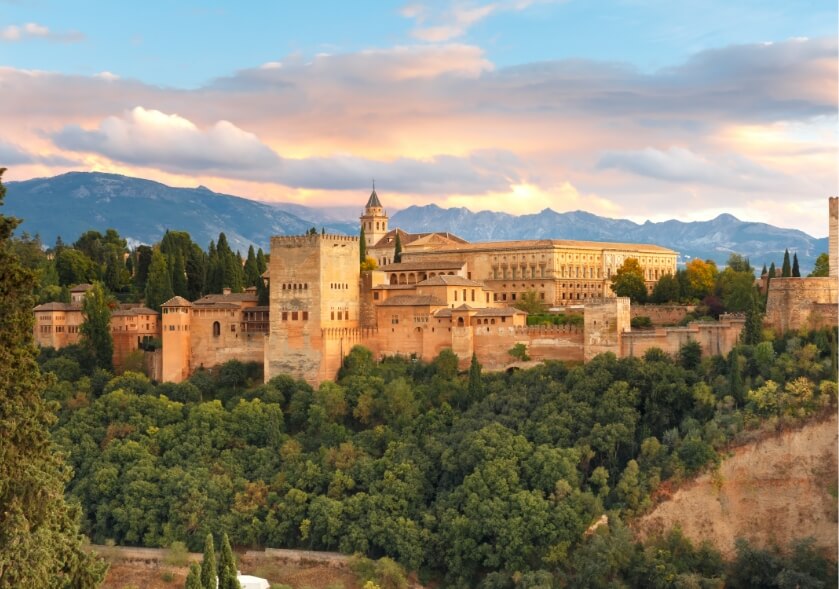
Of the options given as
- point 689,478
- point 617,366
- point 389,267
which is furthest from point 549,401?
point 389,267

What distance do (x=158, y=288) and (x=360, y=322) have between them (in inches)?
391

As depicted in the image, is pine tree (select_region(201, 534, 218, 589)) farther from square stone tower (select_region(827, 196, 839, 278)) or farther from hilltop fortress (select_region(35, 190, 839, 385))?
square stone tower (select_region(827, 196, 839, 278))

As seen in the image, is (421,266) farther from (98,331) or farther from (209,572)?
(209,572)

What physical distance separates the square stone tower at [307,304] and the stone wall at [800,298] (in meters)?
15.8

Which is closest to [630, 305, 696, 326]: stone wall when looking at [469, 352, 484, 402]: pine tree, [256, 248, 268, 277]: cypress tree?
[469, 352, 484, 402]: pine tree

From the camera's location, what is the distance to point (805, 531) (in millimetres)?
37062

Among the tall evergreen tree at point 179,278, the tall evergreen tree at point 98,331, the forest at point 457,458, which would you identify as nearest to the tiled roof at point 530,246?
the tall evergreen tree at point 179,278

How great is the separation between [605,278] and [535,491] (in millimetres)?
24640

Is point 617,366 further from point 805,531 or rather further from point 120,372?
point 120,372

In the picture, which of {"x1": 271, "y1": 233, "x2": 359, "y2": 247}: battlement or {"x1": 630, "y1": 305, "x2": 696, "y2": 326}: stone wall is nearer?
{"x1": 271, "y1": 233, "x2": 359, "y2": 247}: battlement

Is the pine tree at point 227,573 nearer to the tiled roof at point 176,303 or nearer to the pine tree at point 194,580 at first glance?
the pine tree at point 194,580

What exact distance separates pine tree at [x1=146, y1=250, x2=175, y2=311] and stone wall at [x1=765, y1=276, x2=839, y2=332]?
82.1 ft

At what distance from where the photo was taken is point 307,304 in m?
46.6

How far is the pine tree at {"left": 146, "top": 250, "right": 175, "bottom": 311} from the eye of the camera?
52.2 meters
